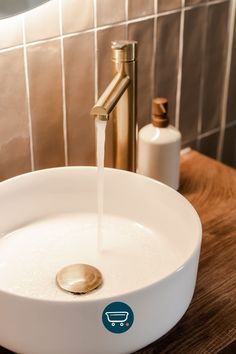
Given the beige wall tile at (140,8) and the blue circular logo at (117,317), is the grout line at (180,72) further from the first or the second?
the blue circular logo at (117,317)

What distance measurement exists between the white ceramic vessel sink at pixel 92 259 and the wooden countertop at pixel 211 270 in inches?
1.9

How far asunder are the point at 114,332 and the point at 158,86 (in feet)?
2.15

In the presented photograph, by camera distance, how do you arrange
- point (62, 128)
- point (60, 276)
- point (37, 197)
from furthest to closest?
point (62, 128) → point (37, 197) → point (60, 276)

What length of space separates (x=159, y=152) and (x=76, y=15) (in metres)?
0.29

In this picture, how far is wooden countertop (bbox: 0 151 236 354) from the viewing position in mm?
885

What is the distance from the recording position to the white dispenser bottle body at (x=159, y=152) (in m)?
1.18

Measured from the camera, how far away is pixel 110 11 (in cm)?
115

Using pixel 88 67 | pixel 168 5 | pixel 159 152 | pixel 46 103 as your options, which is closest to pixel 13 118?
pixel 46 103

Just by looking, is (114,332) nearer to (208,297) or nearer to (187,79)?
(208,297)

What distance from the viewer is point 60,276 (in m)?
0.92

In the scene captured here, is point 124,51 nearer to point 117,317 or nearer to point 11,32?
point 11,32

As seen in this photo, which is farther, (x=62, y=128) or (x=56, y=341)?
(x=62, y=128)

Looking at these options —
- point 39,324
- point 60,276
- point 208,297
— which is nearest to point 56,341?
point 39,324

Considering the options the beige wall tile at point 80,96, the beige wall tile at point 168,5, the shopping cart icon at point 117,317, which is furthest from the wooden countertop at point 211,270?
the beige wall tile at point 168,5
